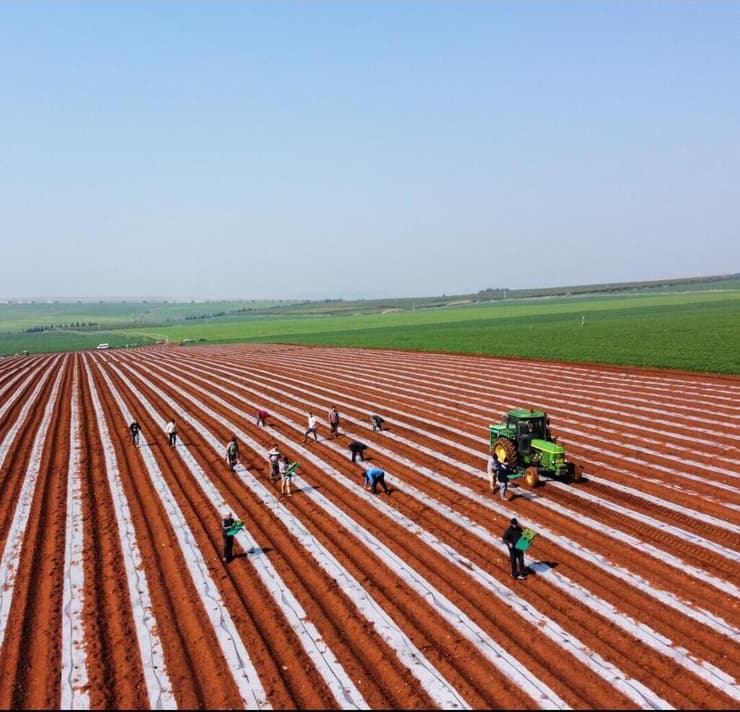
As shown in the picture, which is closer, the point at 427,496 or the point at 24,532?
the point at 24,532

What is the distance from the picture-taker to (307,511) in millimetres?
18203

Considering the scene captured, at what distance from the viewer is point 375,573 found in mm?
13969

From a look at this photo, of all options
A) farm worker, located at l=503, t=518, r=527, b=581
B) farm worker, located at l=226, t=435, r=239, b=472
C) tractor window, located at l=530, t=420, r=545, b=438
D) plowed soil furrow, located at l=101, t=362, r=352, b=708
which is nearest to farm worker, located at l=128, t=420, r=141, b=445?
plowed soil furrow, located at l=101, t=362, r=352, b=708

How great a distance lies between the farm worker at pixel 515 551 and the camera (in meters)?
13.1

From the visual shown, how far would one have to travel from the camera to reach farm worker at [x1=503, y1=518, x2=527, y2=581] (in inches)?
515

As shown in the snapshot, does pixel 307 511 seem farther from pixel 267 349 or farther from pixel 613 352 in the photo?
pixel 267 349

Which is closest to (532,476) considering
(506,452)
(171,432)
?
(506,452)

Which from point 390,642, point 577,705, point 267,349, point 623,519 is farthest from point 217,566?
point 267,349

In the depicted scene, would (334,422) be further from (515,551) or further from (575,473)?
(515,551)

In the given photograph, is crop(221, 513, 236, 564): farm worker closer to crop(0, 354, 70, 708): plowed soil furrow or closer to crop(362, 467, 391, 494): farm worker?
crop(0, 354, 70, 708): plowed soil furrow

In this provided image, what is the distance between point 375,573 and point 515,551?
3477 mm

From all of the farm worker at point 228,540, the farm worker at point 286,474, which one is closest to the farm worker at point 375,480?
the farm worker at point 286,474

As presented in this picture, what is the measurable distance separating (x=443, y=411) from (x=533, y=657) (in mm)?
22199

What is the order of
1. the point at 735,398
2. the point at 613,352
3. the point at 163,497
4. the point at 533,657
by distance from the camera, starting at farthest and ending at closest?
the point at 613,352, the point at 735,398, the point at 163,497, the point at 533,657
